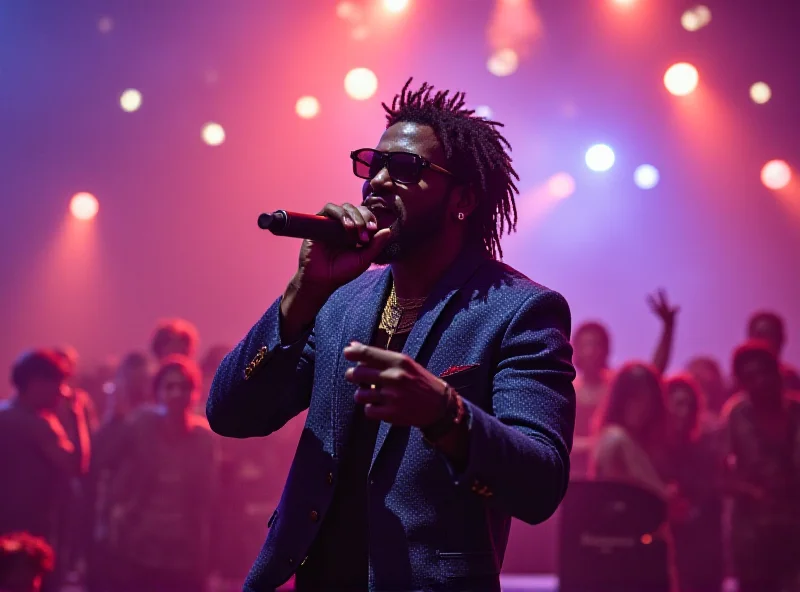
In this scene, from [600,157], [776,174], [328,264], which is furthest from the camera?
[600,157]

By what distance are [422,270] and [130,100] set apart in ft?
33.9

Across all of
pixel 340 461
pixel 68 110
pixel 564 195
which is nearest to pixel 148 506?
pixel 340 461

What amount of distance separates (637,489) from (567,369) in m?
3.09

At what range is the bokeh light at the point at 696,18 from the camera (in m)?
10.9

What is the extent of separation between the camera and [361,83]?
11.8 m

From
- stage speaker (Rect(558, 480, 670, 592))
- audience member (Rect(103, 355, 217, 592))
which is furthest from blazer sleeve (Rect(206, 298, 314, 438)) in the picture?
audience member (Rect(103, 355, 217, 592))

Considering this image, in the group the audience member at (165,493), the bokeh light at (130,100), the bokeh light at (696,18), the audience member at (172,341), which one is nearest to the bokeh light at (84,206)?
the bokeh light at (130,100)

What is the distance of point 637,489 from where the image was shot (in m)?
4.91

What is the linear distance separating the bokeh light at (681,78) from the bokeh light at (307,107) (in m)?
4.35

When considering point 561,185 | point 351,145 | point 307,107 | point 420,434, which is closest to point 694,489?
point 420,434

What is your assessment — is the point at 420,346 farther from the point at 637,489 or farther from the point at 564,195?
the point at 564,195

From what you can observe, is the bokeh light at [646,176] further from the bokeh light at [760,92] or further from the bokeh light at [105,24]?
the bokeh light at [105,24]

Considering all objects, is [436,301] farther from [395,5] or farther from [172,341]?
[395,5]

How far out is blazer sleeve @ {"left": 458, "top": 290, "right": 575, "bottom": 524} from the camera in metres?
1.71
